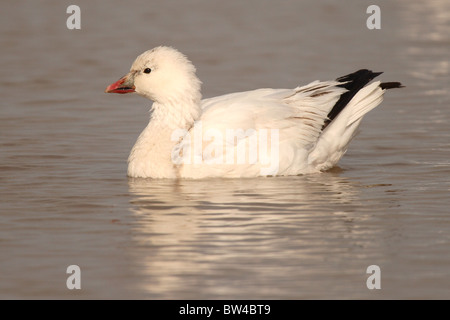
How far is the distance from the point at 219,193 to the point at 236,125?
0.79m

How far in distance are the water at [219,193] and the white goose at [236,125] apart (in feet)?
0.69

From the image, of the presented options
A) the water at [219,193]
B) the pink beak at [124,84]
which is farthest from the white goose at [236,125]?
the water at [219,193]

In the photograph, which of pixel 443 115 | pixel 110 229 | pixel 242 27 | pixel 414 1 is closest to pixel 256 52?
pixel 242 27

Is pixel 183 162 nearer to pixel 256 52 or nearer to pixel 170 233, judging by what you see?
pixel 170 233

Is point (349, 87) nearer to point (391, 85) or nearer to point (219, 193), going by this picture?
point (391, 85)

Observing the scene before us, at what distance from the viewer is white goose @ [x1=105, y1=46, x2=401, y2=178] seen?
966cm

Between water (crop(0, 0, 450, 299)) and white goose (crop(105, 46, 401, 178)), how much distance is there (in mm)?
211

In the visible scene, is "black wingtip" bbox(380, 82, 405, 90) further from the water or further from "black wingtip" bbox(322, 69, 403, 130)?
the water

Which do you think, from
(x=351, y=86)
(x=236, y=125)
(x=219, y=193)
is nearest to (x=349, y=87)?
(x=351, y=86)

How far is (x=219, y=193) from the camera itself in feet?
30.4

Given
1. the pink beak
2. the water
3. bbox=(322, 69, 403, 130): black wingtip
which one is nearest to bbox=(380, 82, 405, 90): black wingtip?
bbox=(322, 69, 403, 130): black wingtip

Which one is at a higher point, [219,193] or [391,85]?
[391,85]

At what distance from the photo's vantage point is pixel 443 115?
43.0 ft

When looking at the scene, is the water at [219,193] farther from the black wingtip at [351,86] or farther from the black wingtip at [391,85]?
the black wingtip at [391,85]
